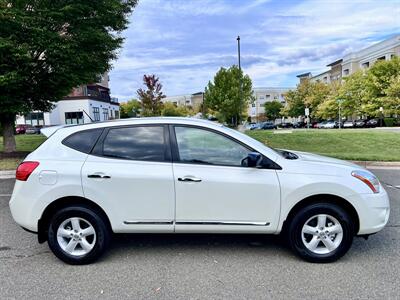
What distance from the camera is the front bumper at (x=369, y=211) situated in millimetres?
3771

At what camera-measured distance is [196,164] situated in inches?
151

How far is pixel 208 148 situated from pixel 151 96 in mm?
57245

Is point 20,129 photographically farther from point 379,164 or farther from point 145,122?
point 145,122

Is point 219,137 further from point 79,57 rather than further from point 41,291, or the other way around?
point 79,57

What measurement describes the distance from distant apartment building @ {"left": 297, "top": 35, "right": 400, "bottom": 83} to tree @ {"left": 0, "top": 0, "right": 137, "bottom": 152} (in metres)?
52.4

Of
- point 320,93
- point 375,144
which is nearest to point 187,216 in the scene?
point 375,144

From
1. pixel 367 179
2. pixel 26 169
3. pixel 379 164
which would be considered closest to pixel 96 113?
pixel 379 164

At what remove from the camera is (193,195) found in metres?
3.77

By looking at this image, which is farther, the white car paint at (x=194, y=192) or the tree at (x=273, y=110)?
the tree at (x=273, y=110)

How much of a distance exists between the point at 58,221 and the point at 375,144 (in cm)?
1710

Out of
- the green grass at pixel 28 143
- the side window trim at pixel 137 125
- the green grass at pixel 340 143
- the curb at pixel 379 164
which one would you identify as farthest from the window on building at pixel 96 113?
the side window trim at pixel 137 125

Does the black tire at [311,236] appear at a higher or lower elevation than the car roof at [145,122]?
lower

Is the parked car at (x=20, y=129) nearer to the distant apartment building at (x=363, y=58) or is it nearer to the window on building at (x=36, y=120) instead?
the window on building at (x=36, y=120)

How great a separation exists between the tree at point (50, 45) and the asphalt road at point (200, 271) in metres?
7.98
